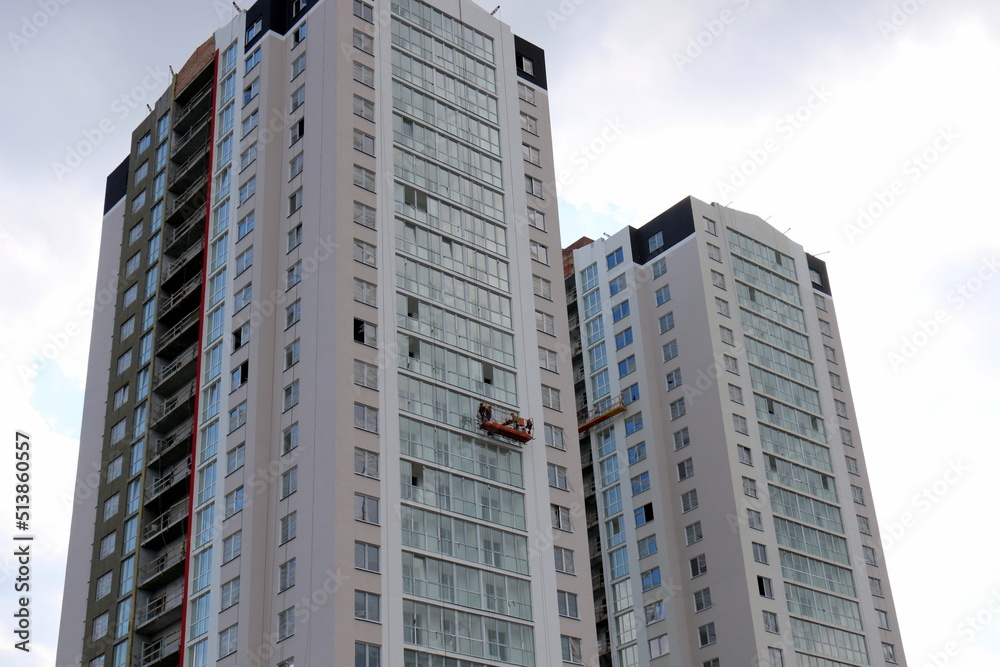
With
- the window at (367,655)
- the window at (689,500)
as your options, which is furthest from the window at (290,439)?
the window at (689,500)

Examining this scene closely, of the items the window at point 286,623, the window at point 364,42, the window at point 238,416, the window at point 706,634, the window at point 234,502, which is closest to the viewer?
the window at point 286,623

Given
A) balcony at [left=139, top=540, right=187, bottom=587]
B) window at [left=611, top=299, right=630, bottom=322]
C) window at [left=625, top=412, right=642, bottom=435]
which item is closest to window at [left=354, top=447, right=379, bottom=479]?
balcony at [left=139, top=540, right=187, bottom=587]

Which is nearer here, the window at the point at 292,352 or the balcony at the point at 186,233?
the window at the point at 292,352

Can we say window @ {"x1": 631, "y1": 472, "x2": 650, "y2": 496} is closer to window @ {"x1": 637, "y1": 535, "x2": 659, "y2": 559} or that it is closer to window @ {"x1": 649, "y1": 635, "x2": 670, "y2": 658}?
window @ {"x1": 637, "y1": 535, "x2": 659, "y2": 559}

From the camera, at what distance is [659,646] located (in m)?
97.2

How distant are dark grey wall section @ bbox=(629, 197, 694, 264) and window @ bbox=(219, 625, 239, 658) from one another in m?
58.0

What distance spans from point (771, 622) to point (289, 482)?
41193mm

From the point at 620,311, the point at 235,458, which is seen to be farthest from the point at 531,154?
the point at 235,458

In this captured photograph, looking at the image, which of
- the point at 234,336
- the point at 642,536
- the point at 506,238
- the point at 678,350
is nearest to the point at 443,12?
the point at 506,238

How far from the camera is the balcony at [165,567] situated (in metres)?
75.4

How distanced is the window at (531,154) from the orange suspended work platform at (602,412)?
26509mm

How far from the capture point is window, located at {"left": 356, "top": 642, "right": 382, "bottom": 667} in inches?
2472

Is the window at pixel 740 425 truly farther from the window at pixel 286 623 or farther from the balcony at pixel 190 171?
the window at pixel 286 623

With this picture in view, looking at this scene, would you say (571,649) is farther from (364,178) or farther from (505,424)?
(364,178)
